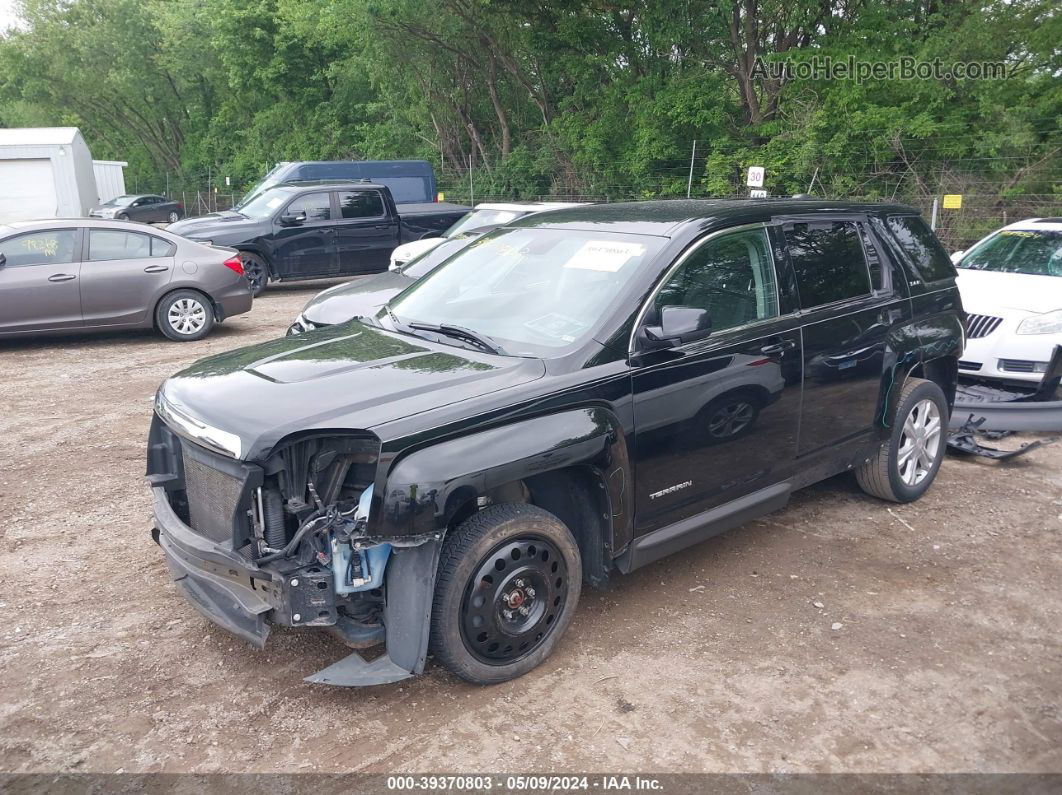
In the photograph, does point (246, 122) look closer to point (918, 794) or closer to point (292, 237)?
point (292, 237)

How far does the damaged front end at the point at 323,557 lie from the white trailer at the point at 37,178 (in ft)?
83.1

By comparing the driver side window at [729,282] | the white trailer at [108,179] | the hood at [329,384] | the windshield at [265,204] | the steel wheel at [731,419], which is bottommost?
the steel wheel at [731,419]

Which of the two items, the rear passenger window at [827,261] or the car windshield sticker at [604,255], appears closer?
the car windshield sticker at [604,255]

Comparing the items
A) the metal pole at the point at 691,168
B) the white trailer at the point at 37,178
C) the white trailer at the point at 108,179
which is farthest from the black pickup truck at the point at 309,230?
the white trailer at the point at 108,179

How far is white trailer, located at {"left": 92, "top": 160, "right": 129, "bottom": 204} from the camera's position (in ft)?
132

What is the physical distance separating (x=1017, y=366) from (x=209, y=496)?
6797mm

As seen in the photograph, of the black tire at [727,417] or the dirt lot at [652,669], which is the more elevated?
the black tire at [727,417]

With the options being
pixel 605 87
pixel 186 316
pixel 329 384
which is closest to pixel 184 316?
pixel 186 316

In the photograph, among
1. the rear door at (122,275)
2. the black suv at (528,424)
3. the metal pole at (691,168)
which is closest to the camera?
the black suv at (528,424)

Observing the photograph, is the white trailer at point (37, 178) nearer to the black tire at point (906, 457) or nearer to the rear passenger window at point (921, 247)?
the rear passenger window at point (921, 247)

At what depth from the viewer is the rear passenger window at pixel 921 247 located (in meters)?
5.57

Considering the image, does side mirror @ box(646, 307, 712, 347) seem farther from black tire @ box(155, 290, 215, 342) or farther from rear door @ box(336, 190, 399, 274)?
rear door @ box(336, 190, 399, 274)

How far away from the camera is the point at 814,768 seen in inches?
127

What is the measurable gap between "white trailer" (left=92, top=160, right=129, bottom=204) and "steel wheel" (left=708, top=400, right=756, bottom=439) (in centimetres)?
4119
